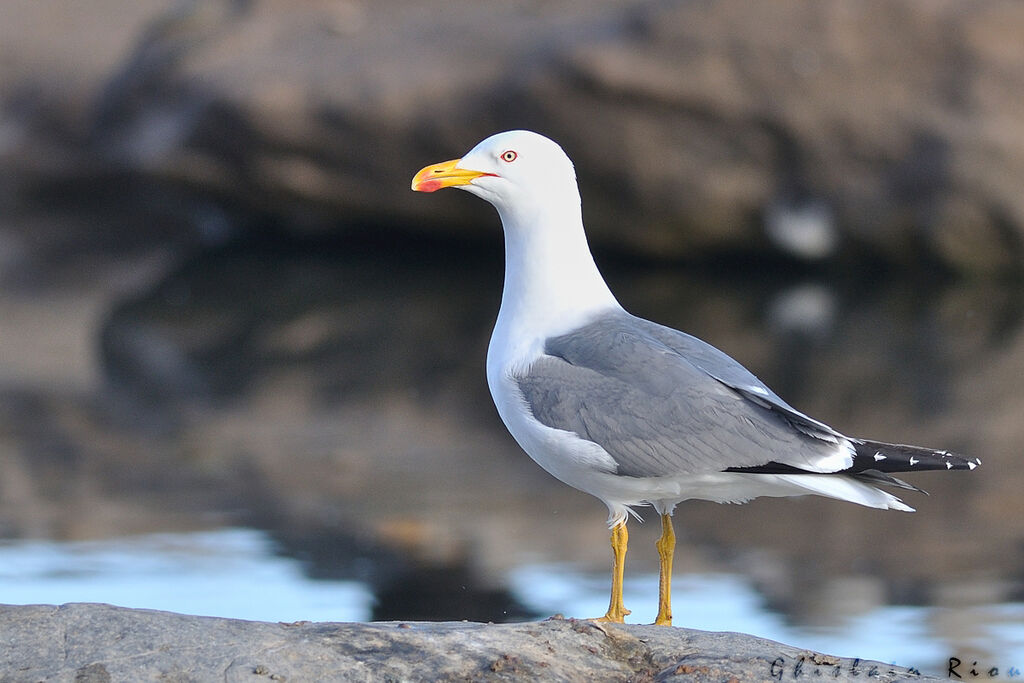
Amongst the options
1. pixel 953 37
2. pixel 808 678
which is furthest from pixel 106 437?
pixel 953 37

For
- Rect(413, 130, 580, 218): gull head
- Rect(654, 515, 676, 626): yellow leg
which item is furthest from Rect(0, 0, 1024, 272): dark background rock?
Rect(654, 515, 676, 626): yellow leg

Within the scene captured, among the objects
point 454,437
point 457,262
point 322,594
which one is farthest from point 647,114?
point 322,594

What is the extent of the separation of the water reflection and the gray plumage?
1.04 meters

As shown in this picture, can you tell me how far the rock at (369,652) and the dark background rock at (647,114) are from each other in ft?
26.9

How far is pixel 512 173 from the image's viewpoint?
4148mm

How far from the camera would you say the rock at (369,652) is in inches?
119

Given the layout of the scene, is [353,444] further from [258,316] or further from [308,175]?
[308,175]

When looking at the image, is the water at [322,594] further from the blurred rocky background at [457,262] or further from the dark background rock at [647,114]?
the dark background rock at [647,114]

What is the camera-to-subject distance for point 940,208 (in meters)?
11.0

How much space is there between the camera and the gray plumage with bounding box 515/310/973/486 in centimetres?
364

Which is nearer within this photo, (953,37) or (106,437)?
(106,437)

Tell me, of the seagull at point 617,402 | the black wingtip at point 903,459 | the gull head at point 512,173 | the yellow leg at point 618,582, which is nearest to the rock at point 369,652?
the seagull at point 617,402

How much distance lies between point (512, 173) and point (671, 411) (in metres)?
0.84

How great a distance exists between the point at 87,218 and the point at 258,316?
20.7ft
